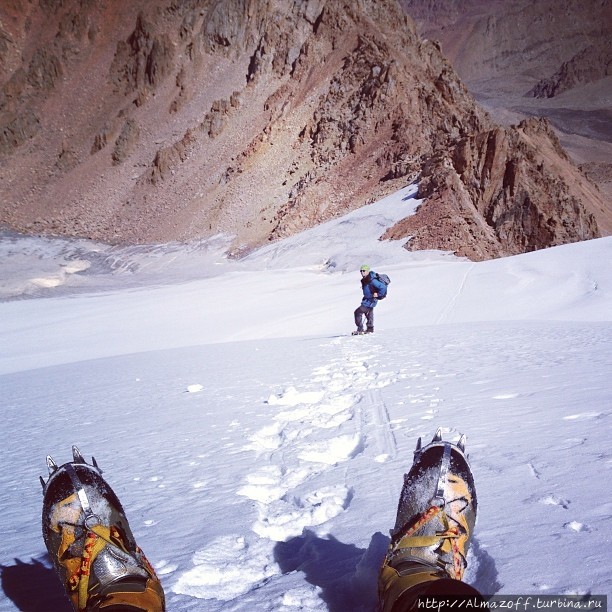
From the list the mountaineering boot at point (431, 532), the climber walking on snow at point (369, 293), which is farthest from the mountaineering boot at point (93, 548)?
the climber walking on snow at point (369, 293)

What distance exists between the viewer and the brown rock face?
24172 mm

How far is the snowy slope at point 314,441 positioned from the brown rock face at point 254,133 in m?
13.7

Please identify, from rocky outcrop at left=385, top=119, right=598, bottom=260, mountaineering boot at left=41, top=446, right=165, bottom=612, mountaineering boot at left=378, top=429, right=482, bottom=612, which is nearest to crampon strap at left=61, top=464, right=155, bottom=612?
mountaineering boot at left=41, top=446, right=165, bottom=612

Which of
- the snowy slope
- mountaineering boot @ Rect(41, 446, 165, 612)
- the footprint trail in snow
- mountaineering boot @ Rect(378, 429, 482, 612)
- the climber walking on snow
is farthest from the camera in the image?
the climber walking on snow

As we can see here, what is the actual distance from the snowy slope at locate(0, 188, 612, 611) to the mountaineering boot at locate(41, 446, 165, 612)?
291mm

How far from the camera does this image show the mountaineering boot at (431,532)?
166 cm

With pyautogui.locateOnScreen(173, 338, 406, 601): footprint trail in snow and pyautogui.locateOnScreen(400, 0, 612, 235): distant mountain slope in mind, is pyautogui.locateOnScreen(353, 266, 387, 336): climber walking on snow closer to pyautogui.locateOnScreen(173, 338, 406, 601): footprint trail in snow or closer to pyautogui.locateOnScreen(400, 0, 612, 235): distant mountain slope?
pyautogui.locateOnScreen(173, 338, 406, 601): footprint trail in snow

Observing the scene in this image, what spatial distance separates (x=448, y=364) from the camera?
232 inches

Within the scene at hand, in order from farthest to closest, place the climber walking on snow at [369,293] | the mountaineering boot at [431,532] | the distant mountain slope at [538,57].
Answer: the distant mountain slope at [538,57]
the climber walking on snow at [369,293]
the mountaineering boot at [431,532]

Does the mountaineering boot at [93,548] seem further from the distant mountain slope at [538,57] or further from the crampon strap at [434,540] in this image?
the distant mountain slope at [538,57]

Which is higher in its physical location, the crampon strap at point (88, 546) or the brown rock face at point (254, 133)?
the brown rock face at point (254, 133)

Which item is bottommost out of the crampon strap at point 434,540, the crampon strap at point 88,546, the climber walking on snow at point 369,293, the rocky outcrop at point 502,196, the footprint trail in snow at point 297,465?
the footprint trail in snow at point 297,465

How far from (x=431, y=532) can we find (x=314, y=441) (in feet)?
6.04

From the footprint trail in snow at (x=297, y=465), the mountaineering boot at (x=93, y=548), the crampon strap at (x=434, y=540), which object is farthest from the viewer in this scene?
the footprint trail in snow at (x=297, y=465)
